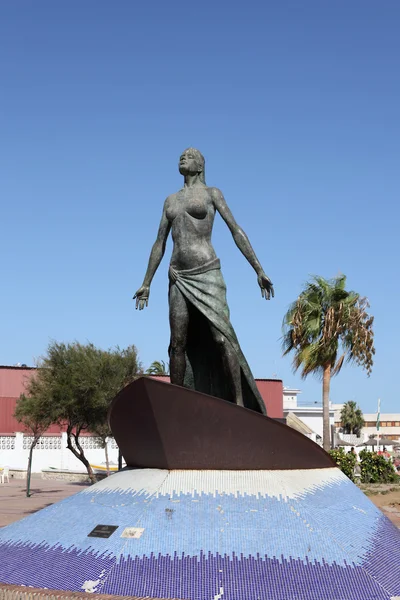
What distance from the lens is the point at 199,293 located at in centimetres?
691

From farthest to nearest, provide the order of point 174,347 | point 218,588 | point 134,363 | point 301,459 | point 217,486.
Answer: point 134,363
point 174,347
point 301,459
point 217,486
point 218,588

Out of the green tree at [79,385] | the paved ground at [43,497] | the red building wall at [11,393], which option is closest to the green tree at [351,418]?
the red building wall at [11,393]

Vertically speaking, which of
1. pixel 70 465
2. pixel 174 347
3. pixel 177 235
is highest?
pixel 177 235

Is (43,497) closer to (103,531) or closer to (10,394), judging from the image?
(10,394)

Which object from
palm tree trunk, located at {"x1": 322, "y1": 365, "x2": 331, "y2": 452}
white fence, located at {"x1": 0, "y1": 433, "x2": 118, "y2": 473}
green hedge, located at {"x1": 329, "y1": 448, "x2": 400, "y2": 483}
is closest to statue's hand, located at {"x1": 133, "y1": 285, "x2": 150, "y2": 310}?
palm tree trunk, located at {"x1": 322, "y1": 365, "x2": 331, "y2": 452}

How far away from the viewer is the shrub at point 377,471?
20.0 metres

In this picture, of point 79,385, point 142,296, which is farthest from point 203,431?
point 79,385

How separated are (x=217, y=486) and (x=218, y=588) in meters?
1.19

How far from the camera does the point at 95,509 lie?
5816 mm

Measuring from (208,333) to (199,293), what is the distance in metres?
0.47

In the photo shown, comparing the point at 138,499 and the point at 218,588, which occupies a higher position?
the point at 138,499

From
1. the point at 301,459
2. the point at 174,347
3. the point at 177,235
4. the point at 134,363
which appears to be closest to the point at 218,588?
the point at 301,459

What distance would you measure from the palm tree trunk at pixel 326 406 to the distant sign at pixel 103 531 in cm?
1420

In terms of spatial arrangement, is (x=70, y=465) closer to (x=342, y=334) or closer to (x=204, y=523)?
(x=342, y=334)
